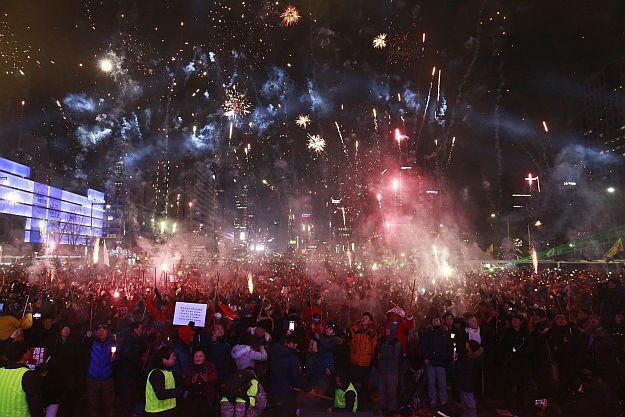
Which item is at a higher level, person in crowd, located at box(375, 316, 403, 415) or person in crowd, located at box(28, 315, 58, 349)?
person in crowd, located at box(28, 315, 58, 349)

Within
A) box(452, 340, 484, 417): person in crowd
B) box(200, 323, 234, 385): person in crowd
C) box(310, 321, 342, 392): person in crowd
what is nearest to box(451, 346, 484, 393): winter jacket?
box(452, 340, 484, 417): person in crowd

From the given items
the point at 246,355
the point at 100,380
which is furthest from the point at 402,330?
the point at 100,380

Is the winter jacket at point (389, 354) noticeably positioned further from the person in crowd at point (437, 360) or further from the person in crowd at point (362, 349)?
the person in crowd at point (437, 360)

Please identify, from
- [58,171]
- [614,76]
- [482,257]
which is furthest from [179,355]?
[614,76]

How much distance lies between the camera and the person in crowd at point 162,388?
5.32 metres

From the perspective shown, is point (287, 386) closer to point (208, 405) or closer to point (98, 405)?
point (208, 405)

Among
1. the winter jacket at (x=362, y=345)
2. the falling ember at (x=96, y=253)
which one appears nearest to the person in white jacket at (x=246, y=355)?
the winter jacket at (x=362, y=345)

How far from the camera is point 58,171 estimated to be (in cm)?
8938

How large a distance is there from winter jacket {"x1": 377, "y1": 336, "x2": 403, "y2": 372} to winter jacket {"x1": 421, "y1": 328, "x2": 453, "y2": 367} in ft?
2.16

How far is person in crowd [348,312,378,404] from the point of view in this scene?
8.12 metres

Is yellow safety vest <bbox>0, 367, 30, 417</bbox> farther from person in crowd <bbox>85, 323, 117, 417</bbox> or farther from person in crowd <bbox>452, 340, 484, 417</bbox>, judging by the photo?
person in crowd <bbox>452, 340, 484, 417</bbox>

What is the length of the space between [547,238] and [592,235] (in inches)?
520

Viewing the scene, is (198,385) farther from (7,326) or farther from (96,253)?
(96,253)

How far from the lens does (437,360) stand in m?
8.19
